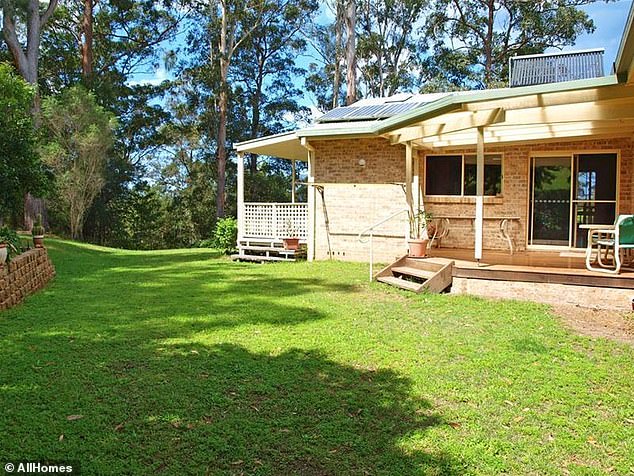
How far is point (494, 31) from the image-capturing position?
84.6 feet

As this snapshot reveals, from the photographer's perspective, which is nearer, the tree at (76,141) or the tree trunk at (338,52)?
the tree at (76,141)

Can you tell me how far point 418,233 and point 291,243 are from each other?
12.8ft

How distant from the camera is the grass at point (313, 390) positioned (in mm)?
2924

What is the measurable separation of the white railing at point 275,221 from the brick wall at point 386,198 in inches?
31.7

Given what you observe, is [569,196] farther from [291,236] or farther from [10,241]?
[10,241]

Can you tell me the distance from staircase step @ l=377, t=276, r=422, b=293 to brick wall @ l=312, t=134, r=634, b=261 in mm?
2692

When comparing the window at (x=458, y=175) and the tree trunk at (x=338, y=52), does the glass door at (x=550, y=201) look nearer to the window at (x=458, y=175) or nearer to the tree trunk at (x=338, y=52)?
the window at (x=458, y=175)

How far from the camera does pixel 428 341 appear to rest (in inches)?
207

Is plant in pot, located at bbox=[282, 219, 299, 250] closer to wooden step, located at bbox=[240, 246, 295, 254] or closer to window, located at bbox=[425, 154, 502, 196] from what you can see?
wooden step, located at bbox=[240, 246, 295, 254]

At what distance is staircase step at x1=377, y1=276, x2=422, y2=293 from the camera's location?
310 inches

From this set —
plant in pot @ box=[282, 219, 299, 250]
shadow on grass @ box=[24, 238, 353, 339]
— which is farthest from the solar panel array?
shadow on grass @ box=[24, 238, 353, 339]

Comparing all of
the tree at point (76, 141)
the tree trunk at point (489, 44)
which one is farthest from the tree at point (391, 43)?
the tree at point (76, 141)

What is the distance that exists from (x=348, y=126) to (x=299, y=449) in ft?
30.9

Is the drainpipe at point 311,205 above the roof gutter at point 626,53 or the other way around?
the other way around
